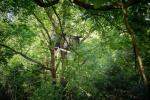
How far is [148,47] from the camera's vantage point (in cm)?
802

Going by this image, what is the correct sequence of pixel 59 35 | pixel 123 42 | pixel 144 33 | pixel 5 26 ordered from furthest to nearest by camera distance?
pixel 59 35, pixel 5 26, pixel 123 42, pixel 144 33

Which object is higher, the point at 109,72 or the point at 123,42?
the point at 123,42

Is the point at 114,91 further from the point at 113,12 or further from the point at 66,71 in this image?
the point at 113,12

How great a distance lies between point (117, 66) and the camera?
21297mm

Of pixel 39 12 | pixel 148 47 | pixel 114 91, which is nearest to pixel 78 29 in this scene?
pixel 39 12

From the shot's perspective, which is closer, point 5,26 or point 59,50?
point 5,26

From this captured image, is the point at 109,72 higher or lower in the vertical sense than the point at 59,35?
lower

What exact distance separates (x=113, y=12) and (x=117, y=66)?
1189cm

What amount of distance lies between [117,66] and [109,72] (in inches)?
29.4

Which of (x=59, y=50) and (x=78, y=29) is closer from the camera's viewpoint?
(x=78, y=29)

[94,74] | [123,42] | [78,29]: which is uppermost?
[78,29]

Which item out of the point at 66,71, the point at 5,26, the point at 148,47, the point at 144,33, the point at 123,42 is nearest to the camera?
the point at 148,47

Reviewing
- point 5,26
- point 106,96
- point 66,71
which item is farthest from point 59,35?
point 106,96

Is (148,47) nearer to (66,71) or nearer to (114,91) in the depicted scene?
(66,71)
